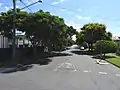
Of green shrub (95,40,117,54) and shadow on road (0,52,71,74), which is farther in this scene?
green shrub (95,40,117,54)

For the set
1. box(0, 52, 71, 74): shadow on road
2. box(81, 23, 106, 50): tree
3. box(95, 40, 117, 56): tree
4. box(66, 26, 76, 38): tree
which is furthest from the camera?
box(66, 26, 76, 38): tree

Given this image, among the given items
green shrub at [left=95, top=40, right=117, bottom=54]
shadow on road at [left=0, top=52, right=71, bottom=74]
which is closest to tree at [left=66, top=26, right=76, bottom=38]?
green shrub at [left=95, top=40, right=117, bottom=54]

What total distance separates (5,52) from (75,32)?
58.2 meters

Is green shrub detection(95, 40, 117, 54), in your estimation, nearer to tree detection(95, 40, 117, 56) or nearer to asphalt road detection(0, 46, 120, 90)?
tree detection(95, 40, 117, 56)

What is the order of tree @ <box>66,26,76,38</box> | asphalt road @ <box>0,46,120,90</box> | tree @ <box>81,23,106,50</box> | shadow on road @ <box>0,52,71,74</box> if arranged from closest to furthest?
1. asphalt road @ <box>0,46,120,90</box>
2. shadow on road @ <box>0,52,71,74</box>
3. tree @ <box>81,23,106,50</box>
4. tree @ <box>66,26,76,38</box>

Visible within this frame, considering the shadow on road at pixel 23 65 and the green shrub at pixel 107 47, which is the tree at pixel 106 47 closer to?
the green shrub at pixel 107 47

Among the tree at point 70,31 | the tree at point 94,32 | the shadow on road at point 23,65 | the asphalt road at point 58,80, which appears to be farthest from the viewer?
the tree at point 70,31

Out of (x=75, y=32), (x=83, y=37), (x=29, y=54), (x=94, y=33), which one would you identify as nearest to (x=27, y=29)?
(x=29, y=54)

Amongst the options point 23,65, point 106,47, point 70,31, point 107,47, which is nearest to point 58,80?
point 23,65

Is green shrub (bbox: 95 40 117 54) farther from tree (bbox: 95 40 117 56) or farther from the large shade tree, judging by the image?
the large shade tree

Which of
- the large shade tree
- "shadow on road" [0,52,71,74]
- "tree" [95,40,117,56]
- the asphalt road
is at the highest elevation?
the large shade tree

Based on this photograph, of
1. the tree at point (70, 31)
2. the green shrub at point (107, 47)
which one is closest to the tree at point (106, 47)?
the green shrub at point (107, 47)

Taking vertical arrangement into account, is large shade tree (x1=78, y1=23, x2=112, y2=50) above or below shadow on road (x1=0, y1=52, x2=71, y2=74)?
above

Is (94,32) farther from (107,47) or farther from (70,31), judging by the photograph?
(70,31)
